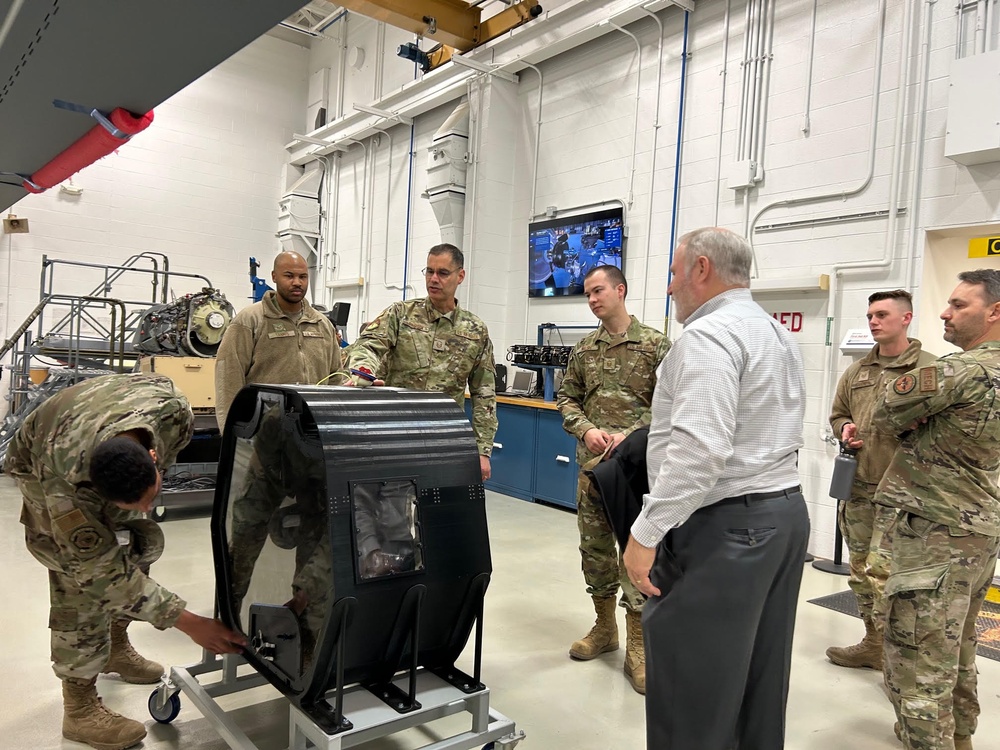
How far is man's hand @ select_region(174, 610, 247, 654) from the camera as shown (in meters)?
1.97

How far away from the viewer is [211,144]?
9.74 m

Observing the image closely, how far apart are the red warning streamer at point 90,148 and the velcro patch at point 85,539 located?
1.04 metres

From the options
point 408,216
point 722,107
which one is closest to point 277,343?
point 722,107

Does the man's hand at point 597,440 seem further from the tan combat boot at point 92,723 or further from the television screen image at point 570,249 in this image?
the television screen image at point 570,249

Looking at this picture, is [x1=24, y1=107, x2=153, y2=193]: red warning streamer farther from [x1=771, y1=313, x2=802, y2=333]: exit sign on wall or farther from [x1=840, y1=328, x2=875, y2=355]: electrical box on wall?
[x1=771, y1=313, x2=802, y2=333]: exit sign on wall

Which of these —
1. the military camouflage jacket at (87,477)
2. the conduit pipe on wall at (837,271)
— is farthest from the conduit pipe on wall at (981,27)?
the military camouflage jacket at (87,477)

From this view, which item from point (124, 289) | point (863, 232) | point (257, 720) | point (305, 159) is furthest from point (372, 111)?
point (257, 720)

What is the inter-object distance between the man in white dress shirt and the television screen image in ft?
14.7

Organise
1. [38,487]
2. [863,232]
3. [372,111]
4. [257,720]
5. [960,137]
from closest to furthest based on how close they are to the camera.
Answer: [38,487] → [257,720] → [960,137] → [863,232] → [372,111]

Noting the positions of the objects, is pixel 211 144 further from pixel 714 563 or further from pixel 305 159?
pixel 714 563

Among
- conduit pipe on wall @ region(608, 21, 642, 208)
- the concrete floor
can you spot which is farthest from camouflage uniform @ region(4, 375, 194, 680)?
conduit pipe on wall @ region(608, 21, 642, 208)

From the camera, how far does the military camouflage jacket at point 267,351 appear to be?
10.0 ft

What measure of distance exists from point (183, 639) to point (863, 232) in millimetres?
4401

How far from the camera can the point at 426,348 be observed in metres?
3.08
